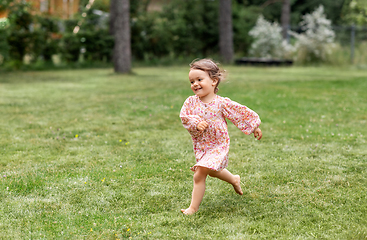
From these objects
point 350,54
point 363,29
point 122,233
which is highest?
point 363,29

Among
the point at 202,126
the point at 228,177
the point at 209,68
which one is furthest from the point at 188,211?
the point at 209,68

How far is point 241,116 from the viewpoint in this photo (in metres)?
4.11

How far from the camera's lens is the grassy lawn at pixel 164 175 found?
362 centimetres

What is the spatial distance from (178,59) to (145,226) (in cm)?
2466

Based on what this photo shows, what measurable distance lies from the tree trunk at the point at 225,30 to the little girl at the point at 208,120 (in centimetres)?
2247

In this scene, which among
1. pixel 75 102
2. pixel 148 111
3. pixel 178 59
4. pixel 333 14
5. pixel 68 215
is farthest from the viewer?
pixel 333 14

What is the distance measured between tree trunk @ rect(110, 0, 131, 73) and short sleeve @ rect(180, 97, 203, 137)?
47.4 feet

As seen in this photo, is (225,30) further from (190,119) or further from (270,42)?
(190,119)

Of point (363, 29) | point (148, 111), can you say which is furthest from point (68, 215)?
point (363, 29)

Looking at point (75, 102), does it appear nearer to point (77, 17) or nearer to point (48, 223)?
point (48, 223)

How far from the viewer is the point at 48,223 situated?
3.67 m

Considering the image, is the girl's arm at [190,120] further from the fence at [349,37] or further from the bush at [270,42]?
the fence at [349,37]

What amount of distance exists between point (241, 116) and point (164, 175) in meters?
1.37

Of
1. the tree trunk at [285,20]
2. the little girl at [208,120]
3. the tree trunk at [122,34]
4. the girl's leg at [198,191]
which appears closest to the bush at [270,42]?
the tree trunk at [285,20]
